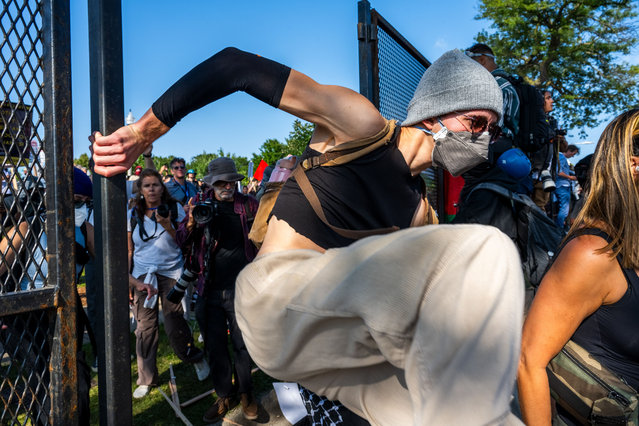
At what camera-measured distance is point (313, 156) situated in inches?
59.9

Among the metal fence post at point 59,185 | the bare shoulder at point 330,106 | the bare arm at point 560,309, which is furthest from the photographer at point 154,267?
the bare arm at point 560,309

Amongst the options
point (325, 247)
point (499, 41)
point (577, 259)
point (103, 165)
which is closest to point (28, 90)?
point (103, 165)

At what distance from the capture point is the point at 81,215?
3752 mm

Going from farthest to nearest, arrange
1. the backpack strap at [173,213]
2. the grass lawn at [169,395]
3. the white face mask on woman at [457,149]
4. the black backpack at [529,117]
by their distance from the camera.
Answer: the backpack strap at [173,213], the black backpack at [529,117], the grass lawn at [169,395], the white face mask on woman at [457,149]

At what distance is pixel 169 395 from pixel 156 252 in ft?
4.66

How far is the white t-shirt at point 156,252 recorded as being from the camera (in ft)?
15.5

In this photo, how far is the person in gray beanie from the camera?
83 cm

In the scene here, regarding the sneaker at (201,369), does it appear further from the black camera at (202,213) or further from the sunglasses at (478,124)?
the sunglasses at (478,124)

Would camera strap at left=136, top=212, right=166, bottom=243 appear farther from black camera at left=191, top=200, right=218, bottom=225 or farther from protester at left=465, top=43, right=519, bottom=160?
protester at left=465, top=43, right=519, bottom=160

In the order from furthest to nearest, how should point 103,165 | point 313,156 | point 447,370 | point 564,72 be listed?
1. point 564,72
2. point 313,156
3. point 103,165
4. point 447,370

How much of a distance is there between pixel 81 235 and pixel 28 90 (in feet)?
7.11

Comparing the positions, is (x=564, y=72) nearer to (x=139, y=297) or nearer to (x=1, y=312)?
(x=139, y=297)

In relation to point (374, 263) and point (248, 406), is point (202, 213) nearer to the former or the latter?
point (248, 406)

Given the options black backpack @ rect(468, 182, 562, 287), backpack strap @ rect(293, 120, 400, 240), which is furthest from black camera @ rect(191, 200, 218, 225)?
backpack strap @ rect(293, 120, 400, 240)
